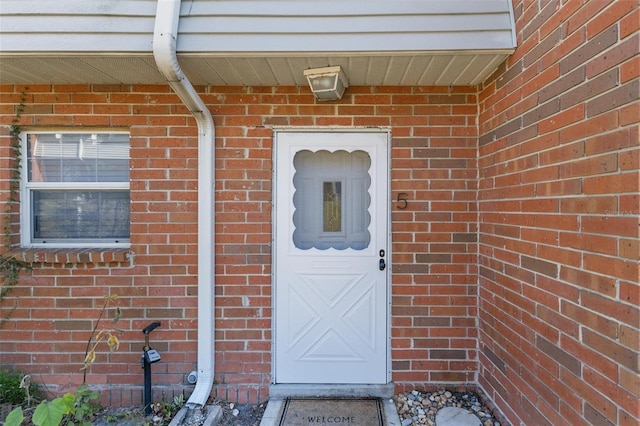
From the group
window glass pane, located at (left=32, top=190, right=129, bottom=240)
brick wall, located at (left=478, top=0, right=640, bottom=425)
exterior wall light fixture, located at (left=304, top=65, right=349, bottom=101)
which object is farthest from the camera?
window glass pane, located at (left=32, top=190, right=129, bottom=240)

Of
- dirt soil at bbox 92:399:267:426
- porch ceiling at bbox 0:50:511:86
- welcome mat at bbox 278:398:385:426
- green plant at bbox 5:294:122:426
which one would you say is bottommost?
dirt soil at bbox 92:399:267:426

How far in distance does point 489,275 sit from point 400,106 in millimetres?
1451

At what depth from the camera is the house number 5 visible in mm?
2717

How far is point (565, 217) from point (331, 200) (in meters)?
1.61

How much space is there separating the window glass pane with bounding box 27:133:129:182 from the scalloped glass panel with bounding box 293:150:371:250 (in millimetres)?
1476

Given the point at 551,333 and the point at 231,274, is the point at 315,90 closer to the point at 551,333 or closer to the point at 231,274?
the point at 231,274

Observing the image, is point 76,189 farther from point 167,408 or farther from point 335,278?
point 335,278

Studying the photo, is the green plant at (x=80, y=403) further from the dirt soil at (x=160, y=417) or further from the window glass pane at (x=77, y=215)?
the window glass pane at (x=77, y=215)

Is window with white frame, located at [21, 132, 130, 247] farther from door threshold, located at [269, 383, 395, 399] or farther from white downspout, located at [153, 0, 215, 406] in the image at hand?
door threshold, located at [269, 383, 395, 399]

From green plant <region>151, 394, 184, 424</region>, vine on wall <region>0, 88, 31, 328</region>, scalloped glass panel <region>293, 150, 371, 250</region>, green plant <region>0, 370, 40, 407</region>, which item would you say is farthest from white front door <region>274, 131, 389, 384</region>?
vine on wall <region>0, 88, 31, 328</region>

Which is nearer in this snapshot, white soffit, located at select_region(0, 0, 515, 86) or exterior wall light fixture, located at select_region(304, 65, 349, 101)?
white soffit, located at select_region(0, 0, 515, 86)

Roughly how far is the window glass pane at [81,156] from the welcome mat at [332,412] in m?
2.26

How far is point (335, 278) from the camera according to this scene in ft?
9.18

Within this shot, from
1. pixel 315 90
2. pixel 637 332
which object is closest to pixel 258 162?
pixel 315 90
